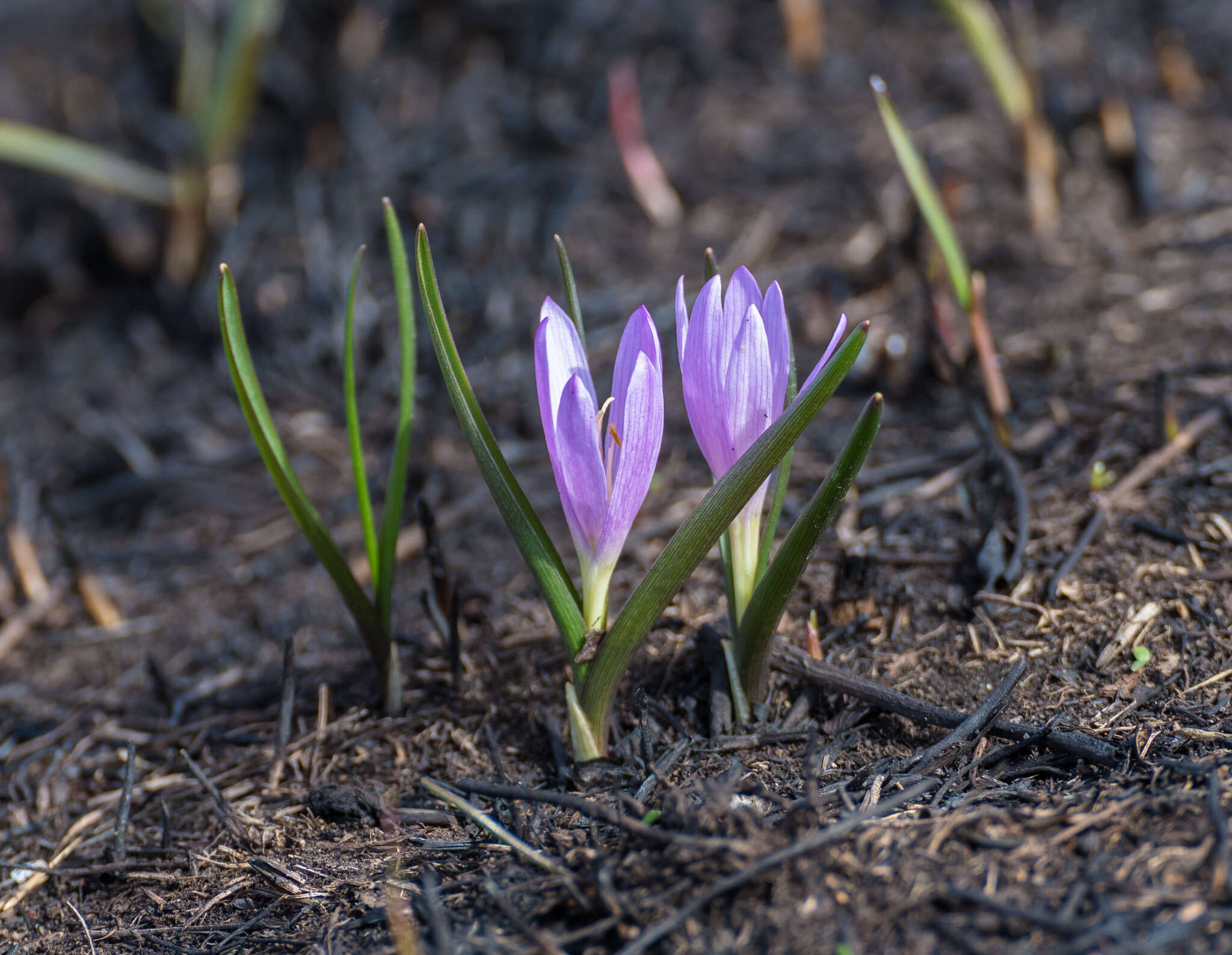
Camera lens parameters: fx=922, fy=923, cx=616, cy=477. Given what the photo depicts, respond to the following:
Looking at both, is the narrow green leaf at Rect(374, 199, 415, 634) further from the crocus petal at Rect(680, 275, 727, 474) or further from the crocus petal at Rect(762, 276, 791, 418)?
the crocus petal at Rect(762, 276, 791, 418)

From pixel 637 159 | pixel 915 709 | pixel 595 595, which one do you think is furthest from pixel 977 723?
pixel 637 159

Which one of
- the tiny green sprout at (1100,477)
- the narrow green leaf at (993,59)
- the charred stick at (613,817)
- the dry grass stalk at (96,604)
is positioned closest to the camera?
the charred stick at (613,817)

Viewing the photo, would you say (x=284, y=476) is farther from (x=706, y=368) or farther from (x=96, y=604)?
(x=96, y=604)

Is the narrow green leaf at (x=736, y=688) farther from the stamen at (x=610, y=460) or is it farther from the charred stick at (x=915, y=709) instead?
the stamen at (x=610, y=460)

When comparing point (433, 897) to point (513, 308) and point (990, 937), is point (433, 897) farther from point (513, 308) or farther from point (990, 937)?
point (513, 308)

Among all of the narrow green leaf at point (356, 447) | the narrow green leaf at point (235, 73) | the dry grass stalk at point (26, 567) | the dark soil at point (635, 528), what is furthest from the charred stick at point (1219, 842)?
the narrow green leaf at point (235, 73)

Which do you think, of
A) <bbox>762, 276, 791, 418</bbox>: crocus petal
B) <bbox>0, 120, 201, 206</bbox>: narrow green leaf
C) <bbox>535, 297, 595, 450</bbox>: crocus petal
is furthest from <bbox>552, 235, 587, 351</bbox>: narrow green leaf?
<bbox>0, 120, 201, 206</bbox>: narrow green leaf
